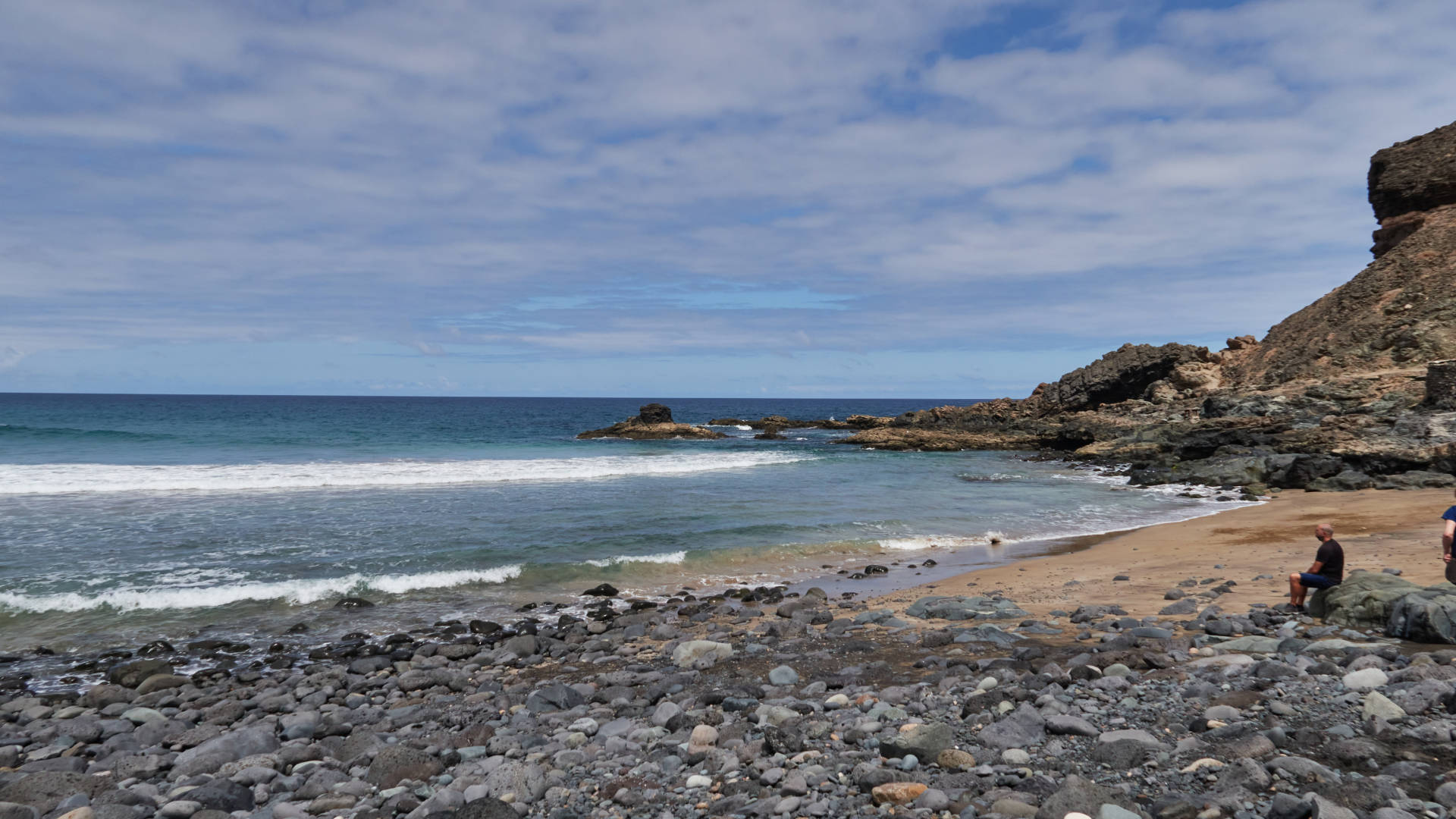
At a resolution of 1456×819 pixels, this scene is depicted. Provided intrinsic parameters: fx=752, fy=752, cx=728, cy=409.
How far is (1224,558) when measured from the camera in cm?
1328

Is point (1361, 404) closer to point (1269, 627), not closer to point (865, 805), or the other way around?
point (1269, 627)

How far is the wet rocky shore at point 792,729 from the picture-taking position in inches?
173

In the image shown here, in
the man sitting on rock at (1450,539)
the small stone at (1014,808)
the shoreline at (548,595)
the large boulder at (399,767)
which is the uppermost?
the man sitting on rock at (1450,539)

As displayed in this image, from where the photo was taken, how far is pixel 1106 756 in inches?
186

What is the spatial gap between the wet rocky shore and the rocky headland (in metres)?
20.3

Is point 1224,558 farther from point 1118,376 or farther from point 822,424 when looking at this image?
Answer: point 822,424

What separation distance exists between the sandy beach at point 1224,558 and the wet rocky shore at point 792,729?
1699 millimetres

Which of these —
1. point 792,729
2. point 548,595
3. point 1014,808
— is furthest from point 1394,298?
point 1014,808

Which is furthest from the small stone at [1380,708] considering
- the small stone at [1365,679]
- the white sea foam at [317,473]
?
the white sea foam at [317,473]

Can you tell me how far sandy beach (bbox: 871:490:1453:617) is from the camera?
34.9ft

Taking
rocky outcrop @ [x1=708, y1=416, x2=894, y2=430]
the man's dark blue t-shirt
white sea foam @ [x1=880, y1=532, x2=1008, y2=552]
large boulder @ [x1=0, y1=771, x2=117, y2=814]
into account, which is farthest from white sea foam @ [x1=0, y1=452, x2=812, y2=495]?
rocky outcrop @ [x1=708, y1=416, x2=894, y2=430]

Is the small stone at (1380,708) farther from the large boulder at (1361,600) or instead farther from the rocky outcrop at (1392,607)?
the large boulder at (1361,600)

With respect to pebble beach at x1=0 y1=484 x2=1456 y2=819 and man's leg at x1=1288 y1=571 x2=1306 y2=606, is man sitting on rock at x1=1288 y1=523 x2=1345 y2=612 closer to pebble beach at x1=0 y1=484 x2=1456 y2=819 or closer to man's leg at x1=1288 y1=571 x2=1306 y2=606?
man's leg at x1=1288 y1=571 x2=1306 y2=606

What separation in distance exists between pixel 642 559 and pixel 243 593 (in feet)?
22.2
